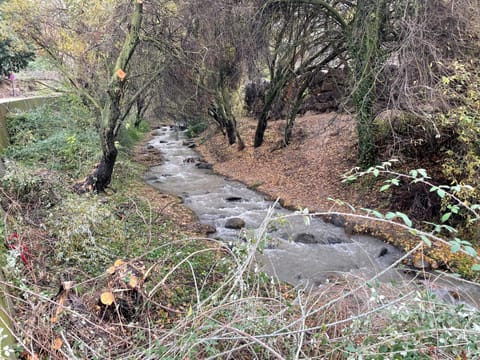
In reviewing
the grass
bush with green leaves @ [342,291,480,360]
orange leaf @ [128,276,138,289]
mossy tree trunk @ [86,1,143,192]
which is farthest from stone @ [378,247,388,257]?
mossy tree trunk @ [86,1,143,192]

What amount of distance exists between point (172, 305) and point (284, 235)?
4.61 meters

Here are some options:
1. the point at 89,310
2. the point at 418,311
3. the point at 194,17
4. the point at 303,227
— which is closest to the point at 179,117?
the point at 194,17

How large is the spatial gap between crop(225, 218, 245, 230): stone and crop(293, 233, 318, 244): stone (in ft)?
5.12

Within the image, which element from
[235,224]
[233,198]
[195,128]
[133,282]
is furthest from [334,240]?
[195,128]

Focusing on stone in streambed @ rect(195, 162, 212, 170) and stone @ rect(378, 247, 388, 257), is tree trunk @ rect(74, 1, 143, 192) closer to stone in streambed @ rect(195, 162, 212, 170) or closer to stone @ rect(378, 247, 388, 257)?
stone @ rect(378, 247, 388, 257)

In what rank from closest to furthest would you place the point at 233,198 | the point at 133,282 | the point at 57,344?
the point at 57,344 → the point at 133,282 → the point at 233,198

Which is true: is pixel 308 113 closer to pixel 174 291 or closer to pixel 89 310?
pixel 174 291

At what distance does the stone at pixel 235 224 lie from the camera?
9.03 meters

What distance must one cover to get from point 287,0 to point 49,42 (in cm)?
792

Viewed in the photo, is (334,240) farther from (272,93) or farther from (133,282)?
(272,93)

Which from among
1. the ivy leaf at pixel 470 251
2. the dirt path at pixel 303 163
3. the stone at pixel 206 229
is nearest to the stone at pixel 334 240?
the dirt path at pixel 303 163

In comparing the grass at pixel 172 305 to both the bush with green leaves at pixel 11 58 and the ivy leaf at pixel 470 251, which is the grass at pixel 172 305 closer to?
the ivy leaf at pixel 470 251

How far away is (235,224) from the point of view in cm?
907

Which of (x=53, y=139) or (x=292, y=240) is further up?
(x=53, y=139)
